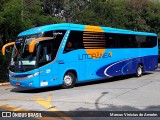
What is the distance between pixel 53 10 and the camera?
38500 millimetres

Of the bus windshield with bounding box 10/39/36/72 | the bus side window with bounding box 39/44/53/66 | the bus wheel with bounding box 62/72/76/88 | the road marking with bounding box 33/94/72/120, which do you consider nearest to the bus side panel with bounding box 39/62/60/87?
the bus side window with bounding box 39/44/53/66

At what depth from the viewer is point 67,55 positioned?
17.0 meters

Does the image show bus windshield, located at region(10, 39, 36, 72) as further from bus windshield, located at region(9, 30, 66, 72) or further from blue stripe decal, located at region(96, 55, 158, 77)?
blue stripe decal, located at region(96, 55, 158, 77)

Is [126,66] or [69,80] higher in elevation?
[126,66]

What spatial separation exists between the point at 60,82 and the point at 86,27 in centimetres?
366

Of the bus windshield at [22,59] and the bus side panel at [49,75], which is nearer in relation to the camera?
the bus windshield at [22,59]

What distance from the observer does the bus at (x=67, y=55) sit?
15617 mm

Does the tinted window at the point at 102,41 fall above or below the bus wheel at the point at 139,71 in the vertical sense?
above

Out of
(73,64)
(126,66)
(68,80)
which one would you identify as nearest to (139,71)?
(126,66)

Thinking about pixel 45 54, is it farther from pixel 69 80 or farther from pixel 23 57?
pixel 69 80

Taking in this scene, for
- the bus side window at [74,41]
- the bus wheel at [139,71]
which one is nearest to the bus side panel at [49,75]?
the bus side window at [74,41]

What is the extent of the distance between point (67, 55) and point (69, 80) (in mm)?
1293

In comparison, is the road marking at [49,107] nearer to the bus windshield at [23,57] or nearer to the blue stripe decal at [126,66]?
the bus windshield at [23,57]

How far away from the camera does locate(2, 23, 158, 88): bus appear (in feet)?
51.2
